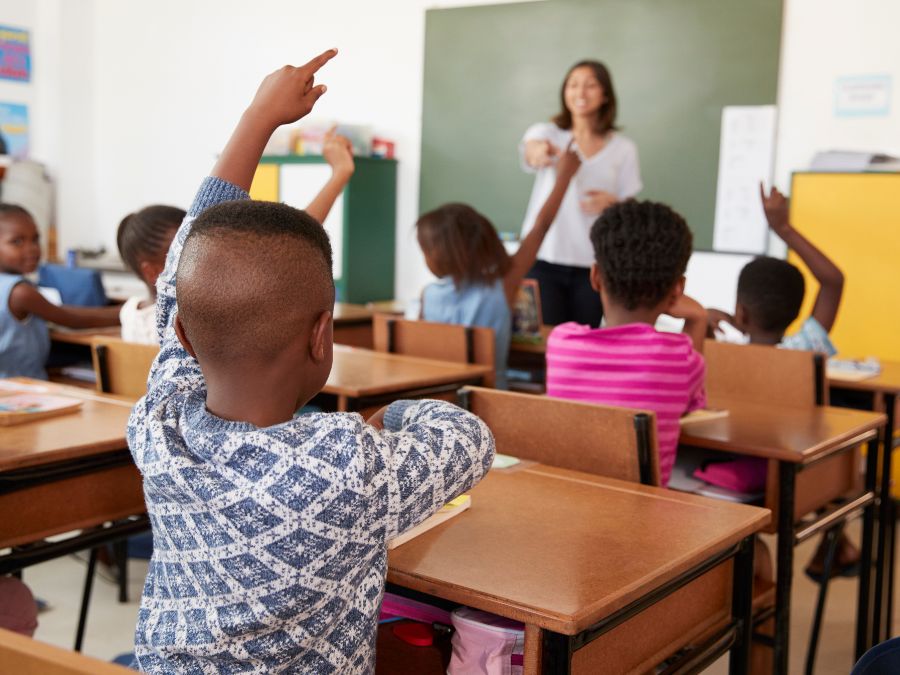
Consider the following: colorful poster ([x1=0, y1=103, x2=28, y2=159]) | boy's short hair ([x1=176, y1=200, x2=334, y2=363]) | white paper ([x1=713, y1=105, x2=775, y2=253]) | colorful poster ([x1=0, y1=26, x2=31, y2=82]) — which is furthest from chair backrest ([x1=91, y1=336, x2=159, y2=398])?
colorful poster ([x1=0, y1=26, x2=31, y2=82])

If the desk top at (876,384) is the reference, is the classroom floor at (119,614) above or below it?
below

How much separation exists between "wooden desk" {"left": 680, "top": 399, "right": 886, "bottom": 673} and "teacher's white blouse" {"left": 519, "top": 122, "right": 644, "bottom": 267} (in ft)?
5.59

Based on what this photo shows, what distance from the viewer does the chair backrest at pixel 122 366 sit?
2.45 metres

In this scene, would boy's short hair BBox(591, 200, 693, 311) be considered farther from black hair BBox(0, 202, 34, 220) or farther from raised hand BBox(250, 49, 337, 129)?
black hair BBox(0, 202, 34, 220)

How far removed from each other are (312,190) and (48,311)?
310 cm

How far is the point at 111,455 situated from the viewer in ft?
6.08

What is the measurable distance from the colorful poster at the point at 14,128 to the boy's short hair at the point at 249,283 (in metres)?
7.16

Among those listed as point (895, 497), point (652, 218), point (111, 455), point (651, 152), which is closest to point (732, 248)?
point (651, 152)

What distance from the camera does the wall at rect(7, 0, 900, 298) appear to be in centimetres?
646

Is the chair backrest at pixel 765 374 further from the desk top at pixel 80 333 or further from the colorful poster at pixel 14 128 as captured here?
the colorful poster at pixel 14 128

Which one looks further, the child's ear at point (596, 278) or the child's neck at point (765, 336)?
the child's neck at point (765, 336)

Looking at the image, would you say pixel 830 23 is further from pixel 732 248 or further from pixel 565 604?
pixel 565 604

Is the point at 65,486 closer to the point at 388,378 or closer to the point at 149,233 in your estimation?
the point at 388,378

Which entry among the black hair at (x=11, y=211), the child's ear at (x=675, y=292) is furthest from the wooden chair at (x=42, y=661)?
the black hair at (x=11, y=211)
